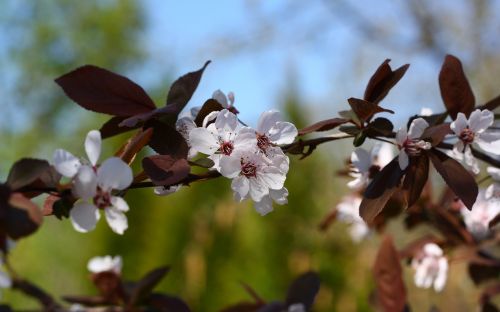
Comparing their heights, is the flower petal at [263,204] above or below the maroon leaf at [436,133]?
below

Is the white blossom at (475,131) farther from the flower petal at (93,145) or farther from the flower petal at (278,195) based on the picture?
the flower petal at (93,145)

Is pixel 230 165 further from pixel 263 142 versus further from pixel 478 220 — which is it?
pixel 478 220

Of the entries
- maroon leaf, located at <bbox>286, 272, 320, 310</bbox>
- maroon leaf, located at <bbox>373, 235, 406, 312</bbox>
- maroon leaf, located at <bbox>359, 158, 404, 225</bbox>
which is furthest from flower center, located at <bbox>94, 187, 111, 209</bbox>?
maroon leaf, located at <bbox>373, 235, 406, 312</bbox>

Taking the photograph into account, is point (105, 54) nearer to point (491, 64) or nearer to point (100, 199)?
point (491, 64)

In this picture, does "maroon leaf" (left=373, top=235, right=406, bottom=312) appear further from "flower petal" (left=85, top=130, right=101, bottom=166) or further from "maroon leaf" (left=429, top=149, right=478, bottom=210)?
"flower petal" (left=85, top=130, right=101, bottom=166)

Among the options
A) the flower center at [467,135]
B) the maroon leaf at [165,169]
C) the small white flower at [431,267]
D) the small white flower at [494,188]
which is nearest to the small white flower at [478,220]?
the small white flower at [431,267]

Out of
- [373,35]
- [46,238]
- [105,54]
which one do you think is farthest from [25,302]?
[105,54]
